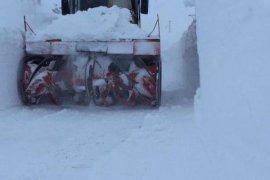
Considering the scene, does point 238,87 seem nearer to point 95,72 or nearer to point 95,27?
point 95,72

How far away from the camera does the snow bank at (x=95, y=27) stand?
25.1ft

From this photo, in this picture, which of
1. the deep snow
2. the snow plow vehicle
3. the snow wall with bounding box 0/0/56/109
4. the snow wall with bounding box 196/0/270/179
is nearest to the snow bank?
the snow plow vehicle

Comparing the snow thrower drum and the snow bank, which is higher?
the snow bank

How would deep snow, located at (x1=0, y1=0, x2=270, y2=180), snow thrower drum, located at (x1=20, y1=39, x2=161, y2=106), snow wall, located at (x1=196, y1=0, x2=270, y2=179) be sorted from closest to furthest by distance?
1. snow wall, located at (x1=196, y1=0, x2=270, y2=179)
2. deep snow, located at (x1=0, y1=0, x2=270, y2=180)
3. snow thrower drum, located at (x1=20, y1=39, x2=161, y2=106)

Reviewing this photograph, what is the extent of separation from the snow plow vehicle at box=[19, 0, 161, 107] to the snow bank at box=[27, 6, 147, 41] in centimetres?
18

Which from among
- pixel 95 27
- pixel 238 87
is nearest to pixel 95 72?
pixel 95 27

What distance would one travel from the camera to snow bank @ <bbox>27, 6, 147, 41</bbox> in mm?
7660

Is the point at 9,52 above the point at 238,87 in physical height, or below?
above

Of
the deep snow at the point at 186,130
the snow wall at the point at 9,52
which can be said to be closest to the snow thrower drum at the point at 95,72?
the snow wall at the point at 9,52

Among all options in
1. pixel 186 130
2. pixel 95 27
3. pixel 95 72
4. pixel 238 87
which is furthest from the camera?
pixel 95 27

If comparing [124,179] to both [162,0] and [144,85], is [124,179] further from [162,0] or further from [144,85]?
A: [162,0]

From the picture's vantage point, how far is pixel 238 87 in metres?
3.14

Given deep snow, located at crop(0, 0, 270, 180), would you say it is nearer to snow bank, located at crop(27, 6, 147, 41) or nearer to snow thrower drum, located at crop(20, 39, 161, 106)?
snow thrower drum, located at crop(20, 39, 161, 106)

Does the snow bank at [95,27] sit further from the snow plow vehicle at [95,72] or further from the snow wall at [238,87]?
the snow wall at [238,87]
